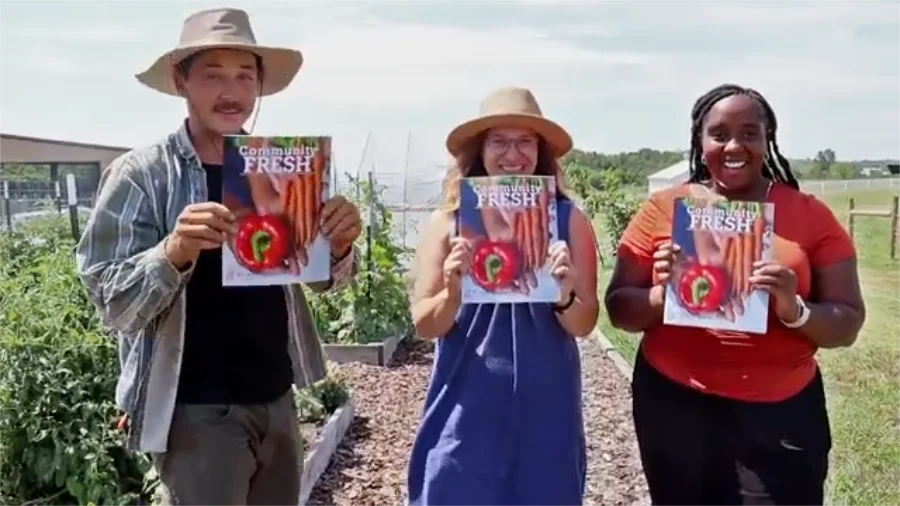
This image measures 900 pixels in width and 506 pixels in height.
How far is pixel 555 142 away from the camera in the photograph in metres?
2.72

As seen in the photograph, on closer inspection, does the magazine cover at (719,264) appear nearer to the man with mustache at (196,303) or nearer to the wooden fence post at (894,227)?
the man with mustache at (196,303)

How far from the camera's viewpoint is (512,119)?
264 cm

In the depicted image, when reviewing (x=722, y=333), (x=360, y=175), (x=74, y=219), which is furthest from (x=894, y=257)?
(x=722, y=333)

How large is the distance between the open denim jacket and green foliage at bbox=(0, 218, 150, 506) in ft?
4.48

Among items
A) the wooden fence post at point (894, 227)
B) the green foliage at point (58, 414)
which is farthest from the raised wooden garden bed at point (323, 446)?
the wooden fence post at point (894, 227)

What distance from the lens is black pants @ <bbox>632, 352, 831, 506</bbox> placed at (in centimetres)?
260

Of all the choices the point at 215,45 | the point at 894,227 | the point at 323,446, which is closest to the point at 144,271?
the point at 215,45

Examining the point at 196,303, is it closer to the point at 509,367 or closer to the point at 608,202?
the point at 509,367

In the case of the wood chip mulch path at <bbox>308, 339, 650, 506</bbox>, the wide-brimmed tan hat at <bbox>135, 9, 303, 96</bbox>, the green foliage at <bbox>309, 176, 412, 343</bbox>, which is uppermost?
the wide-brimmed tan hat at <bbox>135, 9, 303, 96</bbox>

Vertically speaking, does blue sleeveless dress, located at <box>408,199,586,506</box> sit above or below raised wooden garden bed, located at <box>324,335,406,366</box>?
above

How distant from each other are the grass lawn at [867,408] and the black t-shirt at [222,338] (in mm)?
2768

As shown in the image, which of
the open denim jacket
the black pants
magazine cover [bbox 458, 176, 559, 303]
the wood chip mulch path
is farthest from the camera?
the wood chip mulch path

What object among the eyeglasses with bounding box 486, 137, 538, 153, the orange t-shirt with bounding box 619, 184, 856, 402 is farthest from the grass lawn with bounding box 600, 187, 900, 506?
the eyeglasses with bounding box 486, 137, 538, 153

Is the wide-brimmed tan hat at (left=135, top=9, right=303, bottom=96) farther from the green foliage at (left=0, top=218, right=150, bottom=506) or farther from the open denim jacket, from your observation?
the green foliage at (left=0, top=218, right=150, bottom=506)
